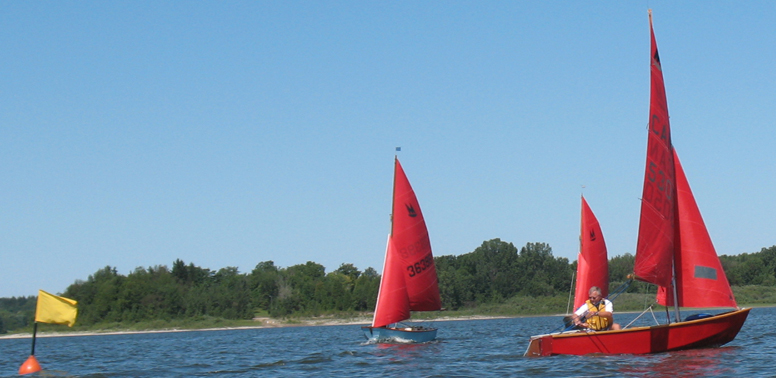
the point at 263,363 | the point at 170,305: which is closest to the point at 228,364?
the point at 263,363

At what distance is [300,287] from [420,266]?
71.1 m

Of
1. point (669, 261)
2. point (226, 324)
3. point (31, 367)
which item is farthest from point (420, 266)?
point (226, 324)

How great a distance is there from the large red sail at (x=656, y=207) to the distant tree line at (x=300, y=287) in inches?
2940

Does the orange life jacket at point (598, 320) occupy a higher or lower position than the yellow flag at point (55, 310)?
lower

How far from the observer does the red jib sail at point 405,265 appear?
40312mm

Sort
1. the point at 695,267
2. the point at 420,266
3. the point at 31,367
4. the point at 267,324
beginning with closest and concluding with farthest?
1. the point at 695,267
2. the point at 31,367
3. the point at 420,266
4. the point at 267,324

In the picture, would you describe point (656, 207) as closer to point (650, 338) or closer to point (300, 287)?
point (650, 338)

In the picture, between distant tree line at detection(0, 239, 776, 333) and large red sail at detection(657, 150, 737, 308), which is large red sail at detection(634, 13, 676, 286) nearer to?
large red sail at detection(657, 150, 737, 308)

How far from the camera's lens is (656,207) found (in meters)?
24.7

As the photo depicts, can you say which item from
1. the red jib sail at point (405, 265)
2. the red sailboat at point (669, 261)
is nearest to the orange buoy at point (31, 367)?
the red sailboat at point (669, 261)

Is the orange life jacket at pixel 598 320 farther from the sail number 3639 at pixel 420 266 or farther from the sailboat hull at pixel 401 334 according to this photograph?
the sail number 3639 at pixel 420 266

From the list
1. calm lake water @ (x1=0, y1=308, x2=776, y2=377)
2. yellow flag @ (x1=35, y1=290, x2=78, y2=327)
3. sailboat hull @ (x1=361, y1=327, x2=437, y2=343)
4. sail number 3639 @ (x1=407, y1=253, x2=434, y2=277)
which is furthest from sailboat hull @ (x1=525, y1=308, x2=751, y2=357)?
sail number 3639 @ (x1=407, y1=253, x2=434, y2=277)

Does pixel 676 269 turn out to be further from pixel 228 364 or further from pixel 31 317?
pixel 31 317

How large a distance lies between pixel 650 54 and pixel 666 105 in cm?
165
